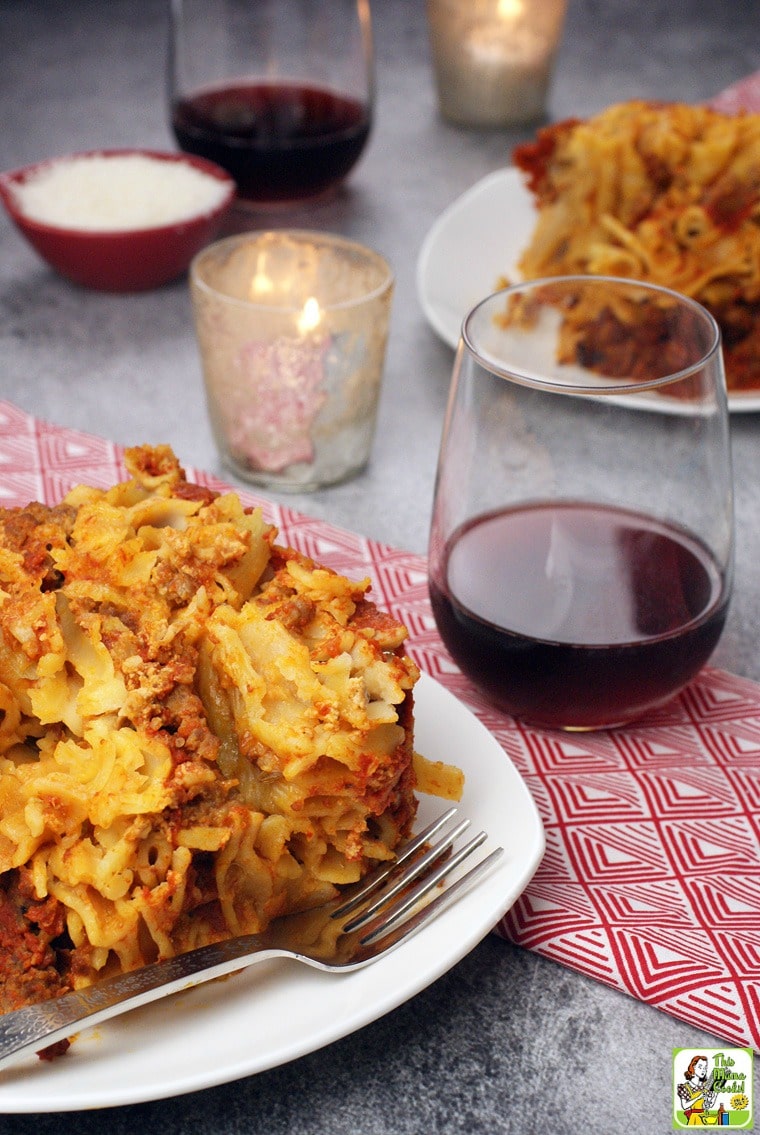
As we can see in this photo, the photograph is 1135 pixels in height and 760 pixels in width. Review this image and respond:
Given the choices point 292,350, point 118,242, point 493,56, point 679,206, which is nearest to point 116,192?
point 118,242

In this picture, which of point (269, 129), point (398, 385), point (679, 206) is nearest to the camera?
point (679, 206)

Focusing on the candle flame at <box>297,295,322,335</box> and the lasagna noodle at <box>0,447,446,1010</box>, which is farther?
the candle flame at <box>297,295,322,335</box>

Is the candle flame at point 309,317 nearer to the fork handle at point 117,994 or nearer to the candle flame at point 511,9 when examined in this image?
the fork handle at point 117,994

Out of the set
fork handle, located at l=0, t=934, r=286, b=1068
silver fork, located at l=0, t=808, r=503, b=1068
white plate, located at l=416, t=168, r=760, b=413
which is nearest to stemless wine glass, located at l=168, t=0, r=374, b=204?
white plate, located at l=416, t=168, r=760, b=413

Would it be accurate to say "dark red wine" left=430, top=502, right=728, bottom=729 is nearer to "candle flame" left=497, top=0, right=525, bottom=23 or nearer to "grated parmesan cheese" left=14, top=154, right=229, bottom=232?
"grated parmesan cheese" left=14, top=154, right=229, bottom=232

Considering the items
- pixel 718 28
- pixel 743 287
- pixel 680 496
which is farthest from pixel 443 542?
pixel 718 28

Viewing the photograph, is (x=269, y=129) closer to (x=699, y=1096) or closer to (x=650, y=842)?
(x=650, y=842)

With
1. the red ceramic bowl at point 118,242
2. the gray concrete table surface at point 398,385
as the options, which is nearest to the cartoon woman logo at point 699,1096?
the gray concrete table surface at point 398,385
